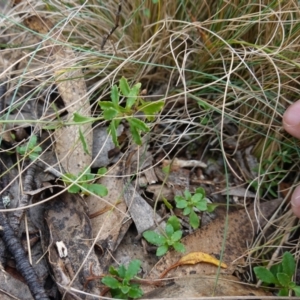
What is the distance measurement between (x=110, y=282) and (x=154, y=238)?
0.16 metres

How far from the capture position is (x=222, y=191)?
4.46 ft

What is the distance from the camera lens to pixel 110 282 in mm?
1111

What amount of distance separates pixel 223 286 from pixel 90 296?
310 millimetres

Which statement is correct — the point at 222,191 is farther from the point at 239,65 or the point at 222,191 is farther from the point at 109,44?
the point at 109,44

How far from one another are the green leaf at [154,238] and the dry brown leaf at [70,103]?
0.77 ft

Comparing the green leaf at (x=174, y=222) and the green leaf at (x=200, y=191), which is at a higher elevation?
the green leaf at (x=200, y=191)

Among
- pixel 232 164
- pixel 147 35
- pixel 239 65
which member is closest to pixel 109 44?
pixel 147 35

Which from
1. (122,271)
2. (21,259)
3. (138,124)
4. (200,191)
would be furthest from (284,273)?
(21,259)

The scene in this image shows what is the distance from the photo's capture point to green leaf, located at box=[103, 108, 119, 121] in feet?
3.60

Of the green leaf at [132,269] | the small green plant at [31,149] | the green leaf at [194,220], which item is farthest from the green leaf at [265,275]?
the small green plant at [31,149]

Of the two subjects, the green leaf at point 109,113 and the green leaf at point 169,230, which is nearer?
the green leaf at point 109,113

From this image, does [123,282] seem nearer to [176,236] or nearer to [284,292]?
[176,236]

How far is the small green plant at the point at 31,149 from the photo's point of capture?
1.22m

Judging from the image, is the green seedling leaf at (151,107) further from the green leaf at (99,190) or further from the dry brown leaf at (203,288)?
the dry brown leaf at (203,288)
